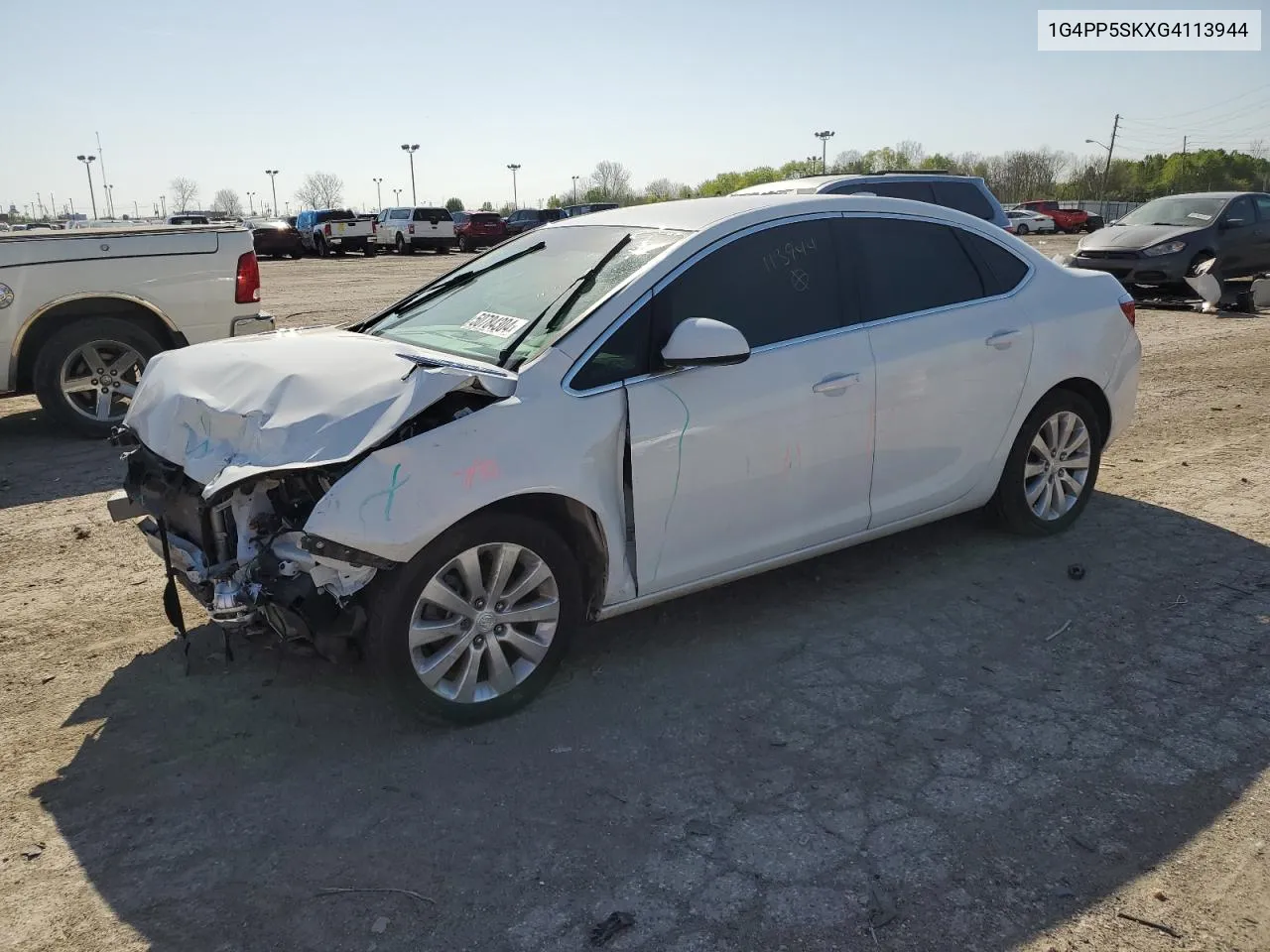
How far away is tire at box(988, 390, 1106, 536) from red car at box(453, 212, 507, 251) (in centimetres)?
3762

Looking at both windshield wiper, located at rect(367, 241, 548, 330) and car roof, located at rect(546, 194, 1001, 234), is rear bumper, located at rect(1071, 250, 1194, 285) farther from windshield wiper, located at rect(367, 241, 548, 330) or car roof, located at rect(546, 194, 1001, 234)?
windshield wiper, located at rect(367, 241, 548, 330)

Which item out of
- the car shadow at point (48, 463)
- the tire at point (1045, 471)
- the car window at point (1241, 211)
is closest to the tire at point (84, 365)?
the car shadow at point (48, 463)

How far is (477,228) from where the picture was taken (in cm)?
4144

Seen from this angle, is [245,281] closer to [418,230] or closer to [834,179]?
[834,179]

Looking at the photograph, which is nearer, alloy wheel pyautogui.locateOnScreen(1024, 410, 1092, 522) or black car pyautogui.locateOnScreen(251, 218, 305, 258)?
alloy wheel pyautogui.locateOnScreen(1024, 410, 1092, 522)

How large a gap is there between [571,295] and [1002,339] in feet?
7.07

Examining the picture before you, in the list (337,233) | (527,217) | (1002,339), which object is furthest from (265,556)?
(527,217)

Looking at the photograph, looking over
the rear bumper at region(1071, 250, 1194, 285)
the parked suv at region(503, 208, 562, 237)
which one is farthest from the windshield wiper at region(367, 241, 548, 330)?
the parked suv at region(503, 208, 562, 237)

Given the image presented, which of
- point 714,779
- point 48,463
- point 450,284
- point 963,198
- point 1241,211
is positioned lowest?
point 714,779

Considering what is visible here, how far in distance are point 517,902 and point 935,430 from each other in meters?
2.89

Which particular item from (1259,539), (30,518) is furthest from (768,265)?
(30,518)

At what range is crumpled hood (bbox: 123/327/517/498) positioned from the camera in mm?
3363

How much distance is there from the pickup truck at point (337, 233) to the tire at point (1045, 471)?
3805cm

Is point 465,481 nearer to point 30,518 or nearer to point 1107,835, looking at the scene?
point 1107,835
